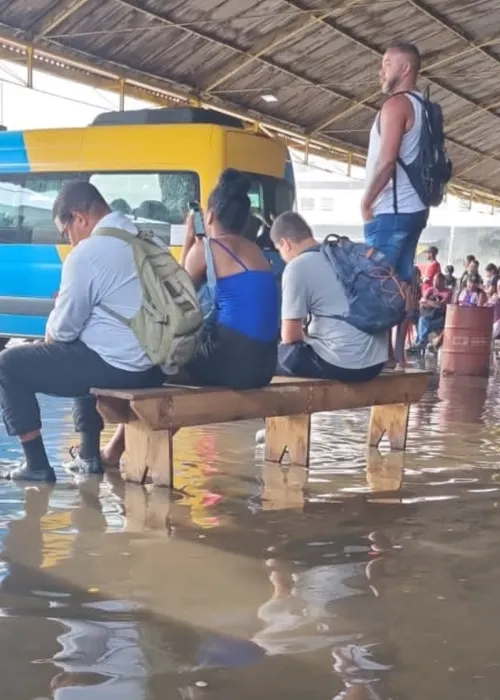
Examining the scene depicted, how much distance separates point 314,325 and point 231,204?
801mm

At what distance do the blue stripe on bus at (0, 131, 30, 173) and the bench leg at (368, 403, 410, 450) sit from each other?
6.75m

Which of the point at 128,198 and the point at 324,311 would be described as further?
the point at 128,198

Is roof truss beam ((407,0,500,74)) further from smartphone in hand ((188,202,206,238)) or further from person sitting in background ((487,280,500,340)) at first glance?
smartphone in hand ((188,202,206,238))

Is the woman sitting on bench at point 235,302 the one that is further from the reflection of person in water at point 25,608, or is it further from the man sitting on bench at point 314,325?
the reflection of person in water at point 25,608

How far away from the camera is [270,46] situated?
1515 centimetres

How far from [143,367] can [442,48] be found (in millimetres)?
13991

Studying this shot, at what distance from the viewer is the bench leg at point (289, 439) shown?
4938mm

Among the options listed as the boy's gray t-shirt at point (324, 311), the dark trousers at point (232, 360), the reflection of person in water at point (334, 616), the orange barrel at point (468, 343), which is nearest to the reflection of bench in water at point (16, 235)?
the orange barrel at point (468, 343)

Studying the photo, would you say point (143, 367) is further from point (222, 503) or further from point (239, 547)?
point (239, 547)

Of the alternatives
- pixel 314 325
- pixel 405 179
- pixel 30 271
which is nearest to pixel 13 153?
pixel 30 271

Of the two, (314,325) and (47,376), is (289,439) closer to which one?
(314,325)

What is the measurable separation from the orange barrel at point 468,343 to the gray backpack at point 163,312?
732cm

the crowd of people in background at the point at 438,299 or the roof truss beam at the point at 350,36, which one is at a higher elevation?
the roof truss beam at the point at 350,36

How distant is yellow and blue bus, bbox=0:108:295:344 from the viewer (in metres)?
10.4
